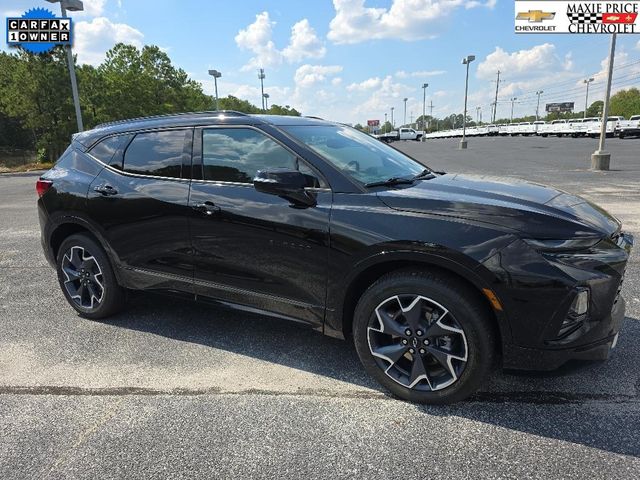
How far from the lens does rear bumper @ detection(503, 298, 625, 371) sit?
8.32 feet

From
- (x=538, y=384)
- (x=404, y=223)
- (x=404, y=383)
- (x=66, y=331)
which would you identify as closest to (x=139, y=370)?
(x=66, y=331)

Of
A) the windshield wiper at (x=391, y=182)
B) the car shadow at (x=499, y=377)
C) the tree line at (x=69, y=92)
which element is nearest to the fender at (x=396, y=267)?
the car shadow at (x=499, y=377)

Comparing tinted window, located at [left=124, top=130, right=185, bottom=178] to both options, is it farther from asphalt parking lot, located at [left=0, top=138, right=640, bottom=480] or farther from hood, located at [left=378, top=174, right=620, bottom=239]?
hood, located at [left=378, top=174, right=620, bottom=239]

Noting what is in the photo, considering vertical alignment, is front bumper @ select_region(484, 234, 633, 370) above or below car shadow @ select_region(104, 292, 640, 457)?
above

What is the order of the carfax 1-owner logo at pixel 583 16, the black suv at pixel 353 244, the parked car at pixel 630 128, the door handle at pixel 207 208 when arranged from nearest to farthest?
the black suv at pixel 353 244
the door handle at pixel 207 208
the carfax 1-owner logo at pixel 583 16
the parked car at pixel 630 128

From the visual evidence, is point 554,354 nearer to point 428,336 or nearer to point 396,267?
point 428,336

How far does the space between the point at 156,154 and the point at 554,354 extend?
10.4ft

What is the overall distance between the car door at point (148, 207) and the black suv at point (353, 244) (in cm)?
1

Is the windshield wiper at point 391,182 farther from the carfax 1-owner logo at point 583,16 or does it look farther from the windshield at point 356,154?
the carfax 1-owner logo at point 583,16

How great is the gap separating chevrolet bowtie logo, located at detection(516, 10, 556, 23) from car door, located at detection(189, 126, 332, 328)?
18.8 metres

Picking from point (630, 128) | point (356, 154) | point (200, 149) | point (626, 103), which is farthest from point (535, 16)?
point (626, 103)

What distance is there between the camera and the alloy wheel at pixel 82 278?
4.23 metres

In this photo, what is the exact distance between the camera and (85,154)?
14.2 ft

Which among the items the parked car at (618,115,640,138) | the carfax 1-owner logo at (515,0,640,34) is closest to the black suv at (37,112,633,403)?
the carfax 1-owner logo at (515,0,640,34)
